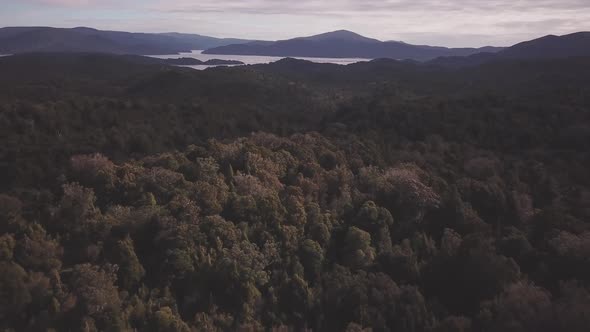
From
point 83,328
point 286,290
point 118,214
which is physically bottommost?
point 286,290

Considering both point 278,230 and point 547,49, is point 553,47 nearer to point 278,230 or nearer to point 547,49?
point 547,49

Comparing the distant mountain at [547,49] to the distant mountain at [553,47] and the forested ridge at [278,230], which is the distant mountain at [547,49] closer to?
the distant mountain at [553,47]

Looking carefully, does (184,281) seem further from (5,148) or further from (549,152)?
(549,152)

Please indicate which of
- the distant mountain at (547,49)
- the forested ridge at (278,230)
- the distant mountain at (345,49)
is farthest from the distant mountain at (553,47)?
the forested ridge at (278,230)

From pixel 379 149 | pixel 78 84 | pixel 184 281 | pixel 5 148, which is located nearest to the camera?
pixel 184 281

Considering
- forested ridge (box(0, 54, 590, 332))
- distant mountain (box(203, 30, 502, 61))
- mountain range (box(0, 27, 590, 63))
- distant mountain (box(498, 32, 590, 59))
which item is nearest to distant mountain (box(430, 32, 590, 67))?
distant mountain (box(498, 32, 590, 59))

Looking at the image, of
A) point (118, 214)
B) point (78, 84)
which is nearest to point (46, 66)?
point (78, 84)
